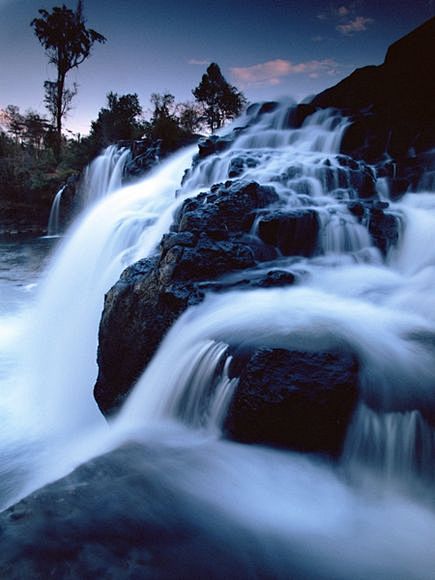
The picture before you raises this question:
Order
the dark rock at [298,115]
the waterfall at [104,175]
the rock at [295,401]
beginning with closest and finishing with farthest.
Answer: the rock at [295,401] < the dark rock at [298,115] < the waterfall at [104,175]

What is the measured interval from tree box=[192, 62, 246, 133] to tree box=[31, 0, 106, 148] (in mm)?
7431

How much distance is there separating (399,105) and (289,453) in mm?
13669

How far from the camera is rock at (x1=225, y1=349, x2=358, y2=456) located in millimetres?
2881

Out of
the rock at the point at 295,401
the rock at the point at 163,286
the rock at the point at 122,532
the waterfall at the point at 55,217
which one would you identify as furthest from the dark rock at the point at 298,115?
the rock at the point at 122,532

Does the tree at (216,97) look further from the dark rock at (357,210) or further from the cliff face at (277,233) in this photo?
the dark rock at (357,210)

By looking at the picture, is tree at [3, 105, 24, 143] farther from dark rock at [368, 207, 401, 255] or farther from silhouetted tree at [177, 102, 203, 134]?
dark rock at [368, 207, 401, 255]

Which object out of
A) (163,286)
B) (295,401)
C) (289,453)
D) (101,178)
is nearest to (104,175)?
(101,178)

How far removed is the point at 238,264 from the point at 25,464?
3557 mm

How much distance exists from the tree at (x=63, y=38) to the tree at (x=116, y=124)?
6.52 m

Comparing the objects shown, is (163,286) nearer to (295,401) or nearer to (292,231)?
(295,401)

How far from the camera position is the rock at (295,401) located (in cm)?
288

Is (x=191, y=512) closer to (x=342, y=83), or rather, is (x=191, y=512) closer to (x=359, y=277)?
(x=359, y=277)

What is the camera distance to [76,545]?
1958 mm

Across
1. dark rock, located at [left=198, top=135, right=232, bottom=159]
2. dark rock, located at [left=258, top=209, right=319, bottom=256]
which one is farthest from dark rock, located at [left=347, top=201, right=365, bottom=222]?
dark rock, located at [left=198, top=135, right=232, bottom=159]
